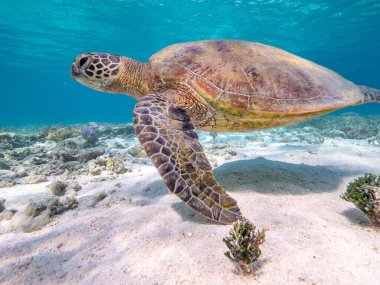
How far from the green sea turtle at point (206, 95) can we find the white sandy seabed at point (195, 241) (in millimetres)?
502

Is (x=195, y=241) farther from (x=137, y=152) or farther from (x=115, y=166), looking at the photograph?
(x=137, y=152)

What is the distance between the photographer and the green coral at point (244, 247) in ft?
6.67

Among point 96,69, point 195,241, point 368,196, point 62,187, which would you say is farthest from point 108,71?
point 368,196

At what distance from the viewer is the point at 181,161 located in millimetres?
2936

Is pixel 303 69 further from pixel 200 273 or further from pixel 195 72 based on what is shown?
pixel 200 273

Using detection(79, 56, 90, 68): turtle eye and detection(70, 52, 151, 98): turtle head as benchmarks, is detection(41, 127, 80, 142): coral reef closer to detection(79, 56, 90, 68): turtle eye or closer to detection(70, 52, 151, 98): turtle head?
detection(70, 52, 151, 98): turtle head

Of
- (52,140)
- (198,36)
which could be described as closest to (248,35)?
(198,36)

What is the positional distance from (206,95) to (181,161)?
140 cm

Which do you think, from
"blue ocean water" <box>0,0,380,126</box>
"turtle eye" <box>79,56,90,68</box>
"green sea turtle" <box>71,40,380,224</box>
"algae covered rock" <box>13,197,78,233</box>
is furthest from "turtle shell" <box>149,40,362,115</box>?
"blue ocean water" <box>0,0,380,126</box>

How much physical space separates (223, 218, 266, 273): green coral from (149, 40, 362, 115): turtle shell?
213 cm

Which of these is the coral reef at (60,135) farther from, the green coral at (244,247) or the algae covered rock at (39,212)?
the green coral at (244,247)

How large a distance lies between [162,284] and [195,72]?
124 inches

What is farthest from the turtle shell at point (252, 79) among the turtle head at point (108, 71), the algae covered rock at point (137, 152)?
the algae covered rock at point (137, 152)

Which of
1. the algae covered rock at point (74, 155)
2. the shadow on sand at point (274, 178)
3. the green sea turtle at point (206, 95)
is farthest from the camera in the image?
the algae covered rock at point (74, 155)
